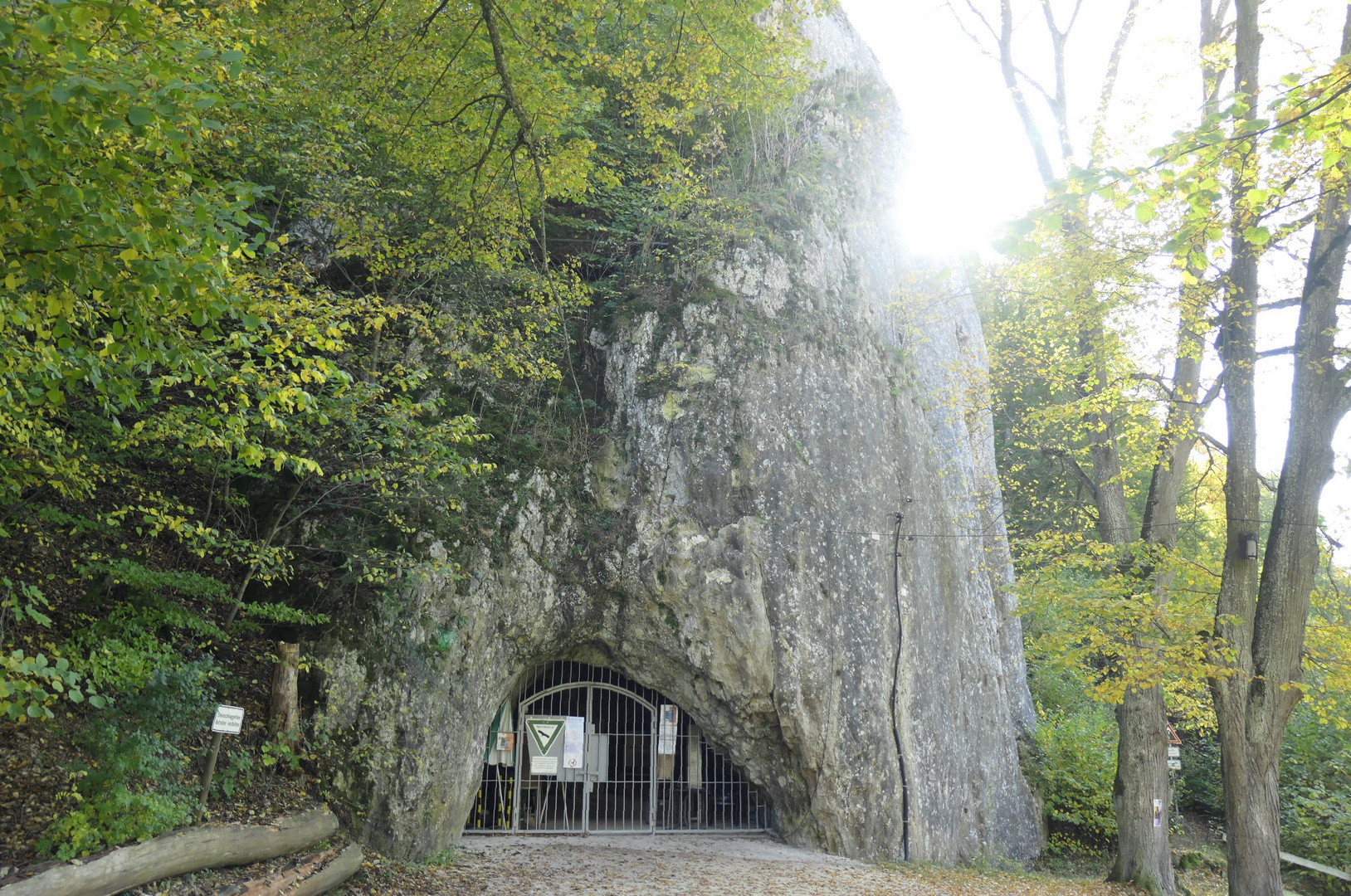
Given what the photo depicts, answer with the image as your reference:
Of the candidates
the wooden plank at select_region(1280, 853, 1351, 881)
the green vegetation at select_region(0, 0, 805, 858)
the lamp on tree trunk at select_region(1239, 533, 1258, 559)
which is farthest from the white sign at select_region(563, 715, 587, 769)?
the wooden plank at select_region(1280, 853, 1351, 881)

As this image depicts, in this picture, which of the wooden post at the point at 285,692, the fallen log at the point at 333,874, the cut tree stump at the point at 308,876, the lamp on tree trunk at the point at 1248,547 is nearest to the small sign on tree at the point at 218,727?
the cut tree stump at the point at 308,876

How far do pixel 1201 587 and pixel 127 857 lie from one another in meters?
10.00

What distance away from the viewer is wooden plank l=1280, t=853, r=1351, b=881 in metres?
10.3

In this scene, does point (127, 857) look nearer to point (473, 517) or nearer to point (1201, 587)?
point (473, 517)

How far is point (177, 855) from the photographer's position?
17.2 feet

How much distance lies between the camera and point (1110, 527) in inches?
401

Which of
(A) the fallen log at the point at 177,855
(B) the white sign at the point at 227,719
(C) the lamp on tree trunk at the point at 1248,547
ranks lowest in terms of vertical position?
(A) the fallen log at the point at 177,855

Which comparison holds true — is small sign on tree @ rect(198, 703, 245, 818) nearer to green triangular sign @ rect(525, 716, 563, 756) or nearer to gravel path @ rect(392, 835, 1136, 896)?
gravel path @ rect(392, 835, 1136, 896)

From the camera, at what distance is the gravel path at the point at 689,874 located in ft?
25.7

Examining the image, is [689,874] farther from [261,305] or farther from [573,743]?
[261,305]

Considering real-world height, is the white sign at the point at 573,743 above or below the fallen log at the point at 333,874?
above

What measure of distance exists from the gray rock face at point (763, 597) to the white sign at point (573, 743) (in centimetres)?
93

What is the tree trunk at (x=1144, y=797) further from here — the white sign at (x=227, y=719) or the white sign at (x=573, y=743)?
the white sign at (x=227, y=719)

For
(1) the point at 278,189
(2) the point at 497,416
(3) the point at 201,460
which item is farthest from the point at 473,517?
(1) the point at 278,189
